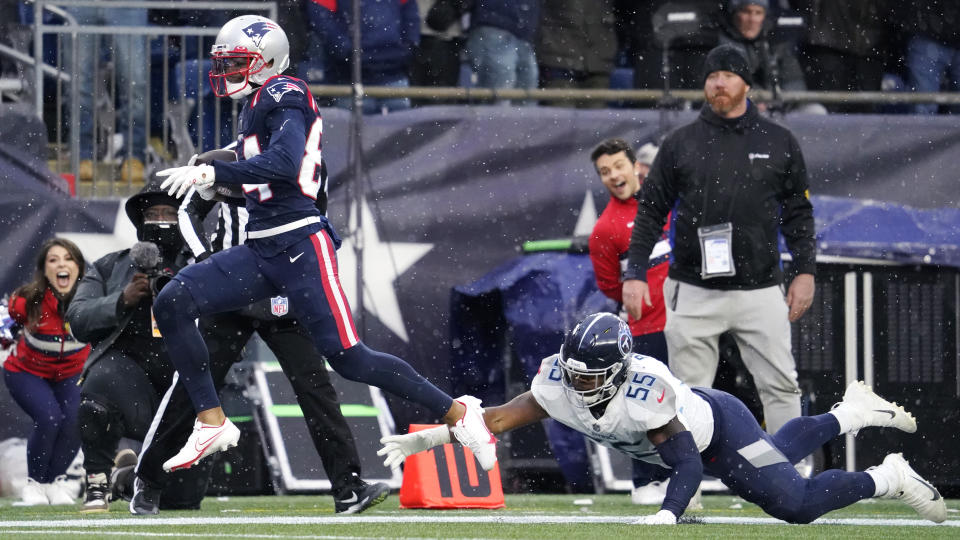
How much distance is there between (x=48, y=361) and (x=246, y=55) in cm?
317

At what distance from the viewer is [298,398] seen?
6.56 metres

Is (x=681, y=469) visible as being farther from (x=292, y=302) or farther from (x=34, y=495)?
(x=34, y=495)

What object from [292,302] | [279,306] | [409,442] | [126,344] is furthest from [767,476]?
[126,344]

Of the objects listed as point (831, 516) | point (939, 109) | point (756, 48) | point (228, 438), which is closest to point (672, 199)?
point (831, 516)

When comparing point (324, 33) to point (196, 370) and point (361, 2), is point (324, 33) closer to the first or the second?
point (361, 2)

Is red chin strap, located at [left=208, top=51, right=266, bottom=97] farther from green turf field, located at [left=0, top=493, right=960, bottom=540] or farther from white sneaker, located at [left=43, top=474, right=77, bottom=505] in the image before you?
white sneaker, located at [left=43, top=474, right=77, bottom=505]

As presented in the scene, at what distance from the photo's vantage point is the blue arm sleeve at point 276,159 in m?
5.62

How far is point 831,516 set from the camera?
21.2ft

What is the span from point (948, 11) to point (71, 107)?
5.57 m

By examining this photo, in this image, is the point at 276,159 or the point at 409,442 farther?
the point at 276,159

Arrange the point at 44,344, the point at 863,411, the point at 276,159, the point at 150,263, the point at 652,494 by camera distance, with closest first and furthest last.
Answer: the point at 276,159, the point at 863,411, the point at 150,263, the point at 652,494, the point at 44,344

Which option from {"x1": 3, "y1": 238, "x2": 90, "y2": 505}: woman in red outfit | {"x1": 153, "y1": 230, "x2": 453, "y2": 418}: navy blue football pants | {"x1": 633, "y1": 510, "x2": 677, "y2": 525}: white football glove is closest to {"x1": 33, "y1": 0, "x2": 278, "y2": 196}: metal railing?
{"x1": 3, "y1": 238, "x2": 90, "y2": 505}: woman in red outfit

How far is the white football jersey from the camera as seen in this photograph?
17.8 feet

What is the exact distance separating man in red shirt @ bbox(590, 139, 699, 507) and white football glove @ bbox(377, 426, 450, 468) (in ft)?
5.72
